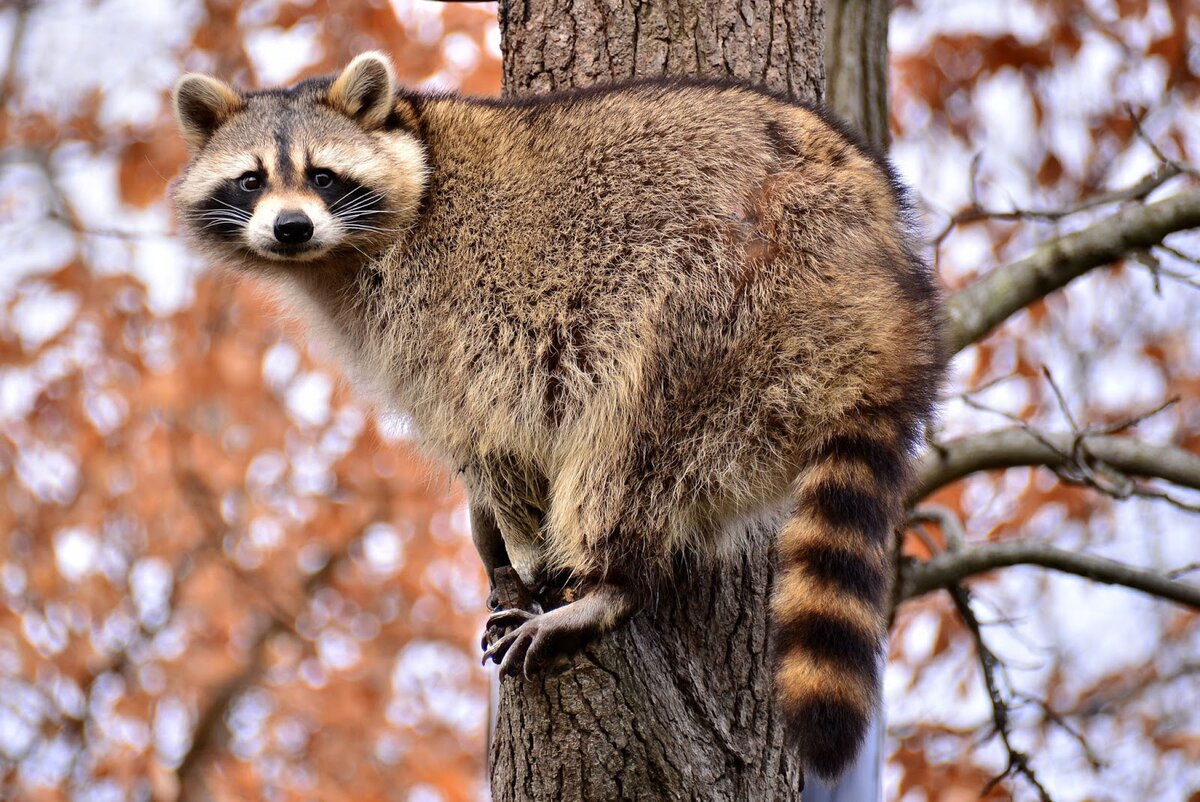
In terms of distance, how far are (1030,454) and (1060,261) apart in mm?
587

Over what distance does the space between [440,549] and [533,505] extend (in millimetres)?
4724

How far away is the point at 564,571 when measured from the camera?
3.04 meters

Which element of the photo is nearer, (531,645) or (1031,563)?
(531,645)

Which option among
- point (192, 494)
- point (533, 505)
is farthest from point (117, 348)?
point (533, 505)

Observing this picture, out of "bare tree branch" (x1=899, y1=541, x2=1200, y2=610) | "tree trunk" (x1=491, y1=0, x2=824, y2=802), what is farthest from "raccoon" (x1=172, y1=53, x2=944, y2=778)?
"bare tree branch" (x1=899, y1=541, x2=1200, y2=610)

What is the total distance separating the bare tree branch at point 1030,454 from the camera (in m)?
3.73

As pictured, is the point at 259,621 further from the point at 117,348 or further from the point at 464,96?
the point at 464,96

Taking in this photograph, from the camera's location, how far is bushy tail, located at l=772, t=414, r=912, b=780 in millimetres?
2365

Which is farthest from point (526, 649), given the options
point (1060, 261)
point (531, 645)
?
point (1060, 261)

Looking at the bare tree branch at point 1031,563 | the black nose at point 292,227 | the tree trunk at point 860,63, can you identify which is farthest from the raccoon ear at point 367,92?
the bare tree branch at point 1031,563

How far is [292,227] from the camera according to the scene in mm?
3158

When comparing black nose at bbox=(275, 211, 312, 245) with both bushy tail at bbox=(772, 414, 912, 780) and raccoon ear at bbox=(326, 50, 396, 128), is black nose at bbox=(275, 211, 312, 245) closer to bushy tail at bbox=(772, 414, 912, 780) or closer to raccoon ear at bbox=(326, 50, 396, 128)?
raccoon ear at bbox=(326, 50, 396, 128)

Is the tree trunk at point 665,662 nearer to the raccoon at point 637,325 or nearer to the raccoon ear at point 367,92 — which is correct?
the raccoon at point 637,325

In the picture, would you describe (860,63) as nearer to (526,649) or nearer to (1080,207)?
(1080,207)
